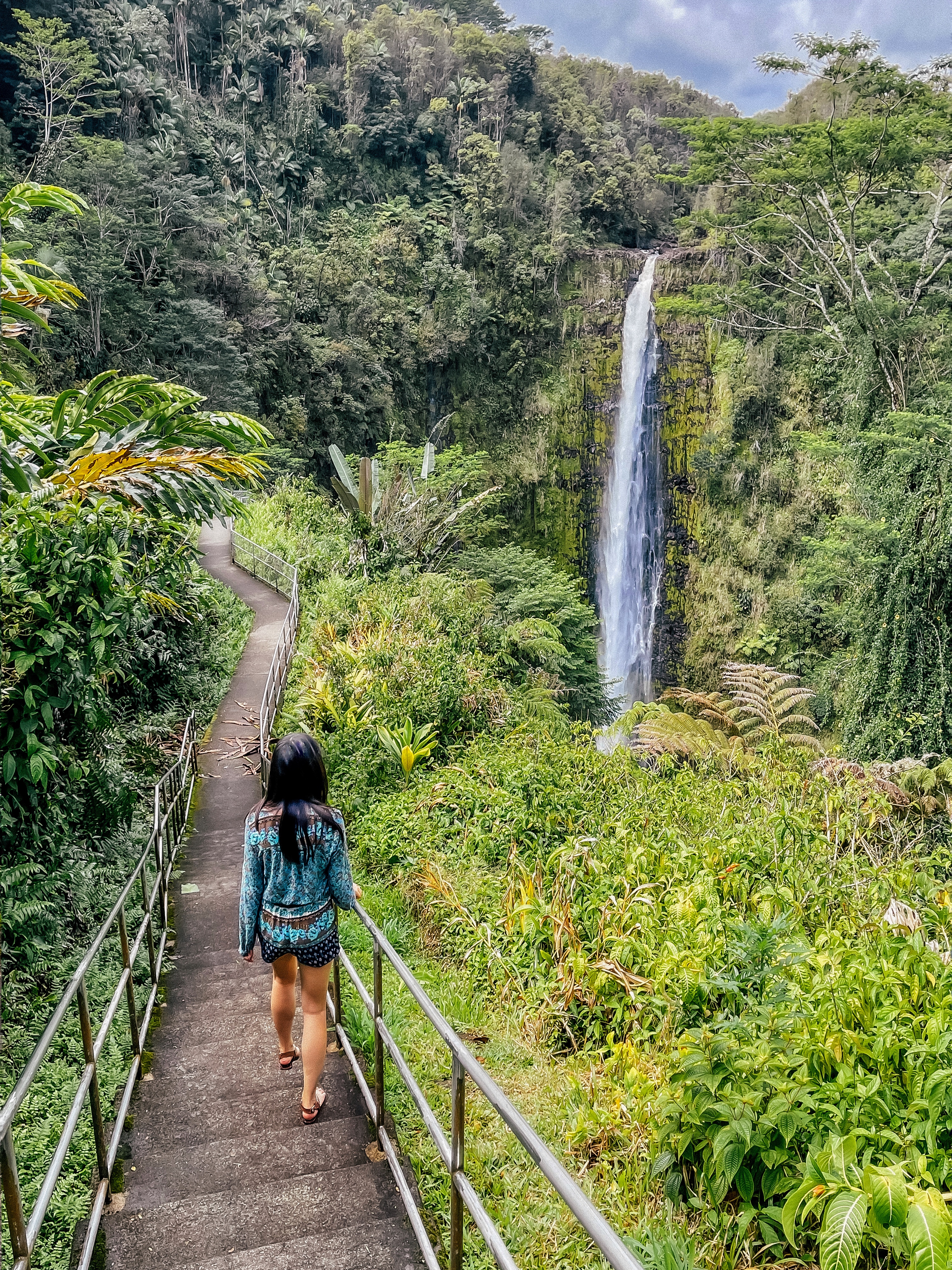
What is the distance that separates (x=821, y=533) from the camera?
20.6 metres

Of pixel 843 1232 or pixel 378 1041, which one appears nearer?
pixel 843 1232

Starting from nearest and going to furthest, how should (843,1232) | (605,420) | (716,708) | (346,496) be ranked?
(843,1232) < (716,708) < (346,496) < (605,420)

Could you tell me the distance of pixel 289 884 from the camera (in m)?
2.82

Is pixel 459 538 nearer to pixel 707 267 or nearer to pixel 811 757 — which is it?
pixel 811 757

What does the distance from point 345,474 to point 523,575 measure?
15.6ft

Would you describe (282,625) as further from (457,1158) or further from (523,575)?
(457,1158)

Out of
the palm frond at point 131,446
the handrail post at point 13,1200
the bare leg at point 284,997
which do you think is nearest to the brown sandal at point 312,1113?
the bare leg at point 284,997

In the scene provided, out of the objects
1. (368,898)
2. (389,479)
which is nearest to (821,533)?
(389,479)

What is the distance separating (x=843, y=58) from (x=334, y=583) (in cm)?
1389

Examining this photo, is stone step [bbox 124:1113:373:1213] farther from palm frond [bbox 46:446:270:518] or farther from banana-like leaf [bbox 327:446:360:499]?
banana-like leaf [bbox 327:446:360:499]

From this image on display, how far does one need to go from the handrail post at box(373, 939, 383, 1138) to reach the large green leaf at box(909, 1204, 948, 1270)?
1629 millimetres

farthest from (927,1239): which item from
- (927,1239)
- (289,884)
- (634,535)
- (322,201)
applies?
(322,201)

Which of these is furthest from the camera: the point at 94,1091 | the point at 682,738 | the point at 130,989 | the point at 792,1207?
the point at 682,738

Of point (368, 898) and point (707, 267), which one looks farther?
point (707, 267)
